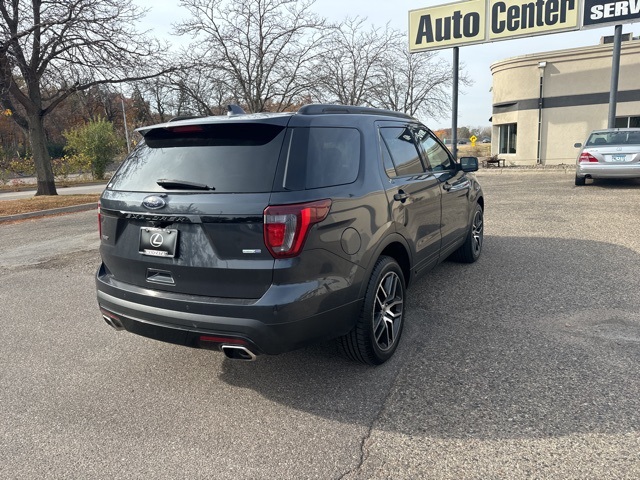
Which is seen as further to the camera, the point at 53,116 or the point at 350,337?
the point at 53,116

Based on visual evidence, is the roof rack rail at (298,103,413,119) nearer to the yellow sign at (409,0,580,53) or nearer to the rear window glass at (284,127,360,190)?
the rear window glass at (284,127,360,190)

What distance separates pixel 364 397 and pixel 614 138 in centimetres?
1218

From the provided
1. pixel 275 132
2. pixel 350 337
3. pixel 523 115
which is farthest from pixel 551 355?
pixel 523 115

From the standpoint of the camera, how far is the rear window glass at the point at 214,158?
2.75 m

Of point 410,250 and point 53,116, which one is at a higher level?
point 53,116

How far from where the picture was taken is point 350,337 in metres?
3.19

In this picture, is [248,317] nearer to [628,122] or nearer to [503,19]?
[503,19]

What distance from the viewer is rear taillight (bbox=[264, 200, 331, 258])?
2.61 metres

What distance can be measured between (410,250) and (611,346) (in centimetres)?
165

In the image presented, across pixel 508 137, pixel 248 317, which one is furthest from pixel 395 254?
pixel 508 137

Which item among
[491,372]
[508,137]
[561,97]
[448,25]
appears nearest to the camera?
[491,372]

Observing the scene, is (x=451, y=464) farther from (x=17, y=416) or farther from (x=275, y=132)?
(x=17, y=416)

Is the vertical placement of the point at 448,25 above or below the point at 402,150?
above

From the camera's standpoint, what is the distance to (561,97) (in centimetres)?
2270
